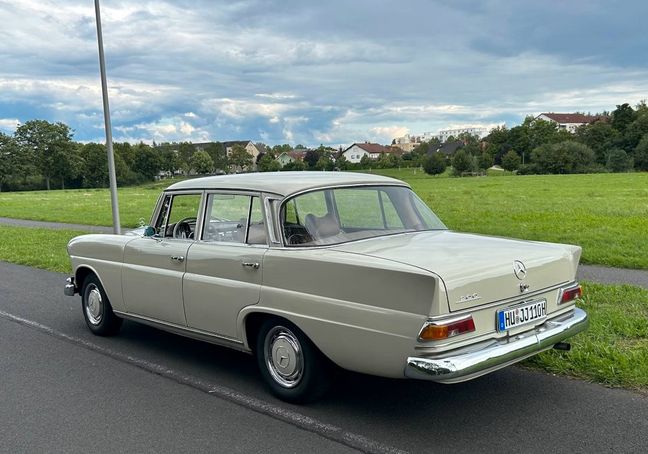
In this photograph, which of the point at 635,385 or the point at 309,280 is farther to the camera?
the point at 635,385

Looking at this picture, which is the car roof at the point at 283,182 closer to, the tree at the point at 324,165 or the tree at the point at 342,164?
the tree at the point at 324,165

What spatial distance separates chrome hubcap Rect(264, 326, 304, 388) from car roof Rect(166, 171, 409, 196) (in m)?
1.07

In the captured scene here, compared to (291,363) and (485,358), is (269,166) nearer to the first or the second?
(291,363)

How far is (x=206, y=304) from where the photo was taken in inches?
188

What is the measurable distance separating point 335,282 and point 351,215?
109cm

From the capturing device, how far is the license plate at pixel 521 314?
3.78m

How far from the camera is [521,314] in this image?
12.9 feet

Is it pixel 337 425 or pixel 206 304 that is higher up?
pixel 206 304

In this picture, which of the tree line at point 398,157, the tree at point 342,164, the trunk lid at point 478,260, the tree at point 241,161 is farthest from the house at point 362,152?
the trunk lid at point 478,260

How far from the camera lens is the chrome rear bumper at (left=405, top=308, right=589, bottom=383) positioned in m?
3.38

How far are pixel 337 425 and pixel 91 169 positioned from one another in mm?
105568

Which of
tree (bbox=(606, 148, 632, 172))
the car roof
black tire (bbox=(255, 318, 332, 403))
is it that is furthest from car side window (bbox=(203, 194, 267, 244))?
tree (bbox=(606, 148, 632, 172))

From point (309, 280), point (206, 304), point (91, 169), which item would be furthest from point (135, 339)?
point (91, 169)

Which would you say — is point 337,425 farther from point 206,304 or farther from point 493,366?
point 206,304
